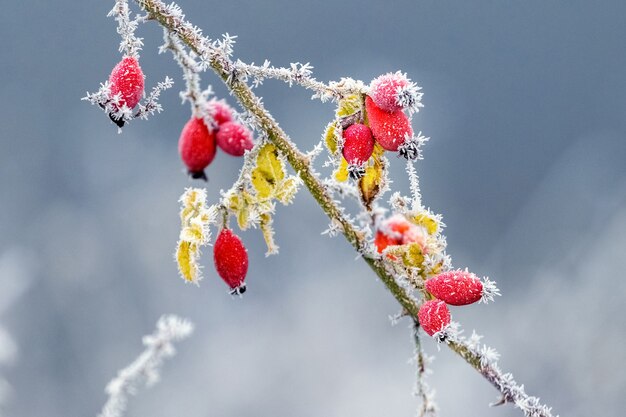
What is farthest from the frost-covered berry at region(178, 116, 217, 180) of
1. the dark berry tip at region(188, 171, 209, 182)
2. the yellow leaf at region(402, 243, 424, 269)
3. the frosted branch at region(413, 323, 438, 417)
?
the frosted branch at region(413, 323, 438, 417)

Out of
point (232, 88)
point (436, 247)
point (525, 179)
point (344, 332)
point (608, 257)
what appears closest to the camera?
point (232, 88)

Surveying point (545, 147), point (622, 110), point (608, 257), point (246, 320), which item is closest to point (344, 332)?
point (246, 320)

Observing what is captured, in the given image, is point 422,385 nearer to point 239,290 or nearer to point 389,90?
point 239,290

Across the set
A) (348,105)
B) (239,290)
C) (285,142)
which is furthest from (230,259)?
(348,105)

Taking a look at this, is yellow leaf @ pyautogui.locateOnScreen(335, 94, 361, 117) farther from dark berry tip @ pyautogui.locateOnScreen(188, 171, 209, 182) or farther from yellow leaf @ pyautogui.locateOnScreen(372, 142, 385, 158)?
dark berry tip @ pyautogui.locateOnScreen(188, 171, 209, 182)

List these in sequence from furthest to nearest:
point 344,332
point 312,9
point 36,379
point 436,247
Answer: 1. point 312,9
2. point 344,332
3. point 36,379
4. point 436,247

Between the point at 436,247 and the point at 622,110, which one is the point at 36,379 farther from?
the point at 622,110

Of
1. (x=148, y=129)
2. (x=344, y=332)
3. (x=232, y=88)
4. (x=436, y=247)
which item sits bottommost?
(x=436, y=247)
